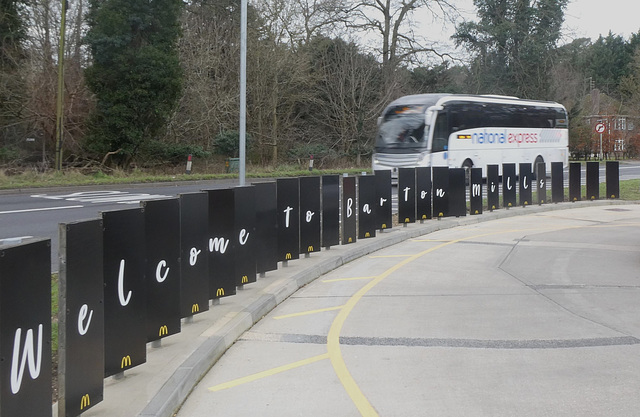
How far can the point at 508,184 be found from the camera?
65.3 feet

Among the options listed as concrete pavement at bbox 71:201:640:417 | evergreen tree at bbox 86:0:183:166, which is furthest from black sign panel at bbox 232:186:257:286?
evergreen tree at bbox 86:0:183:166

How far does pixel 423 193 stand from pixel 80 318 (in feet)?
40.4

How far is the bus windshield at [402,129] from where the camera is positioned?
28.7 meters

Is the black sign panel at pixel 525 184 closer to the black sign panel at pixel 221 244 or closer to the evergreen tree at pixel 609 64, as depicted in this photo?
the black sign panel at pixel 221 244

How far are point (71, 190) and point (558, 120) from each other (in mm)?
23933

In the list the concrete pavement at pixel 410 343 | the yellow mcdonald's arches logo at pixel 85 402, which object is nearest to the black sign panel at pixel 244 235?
the concrete pavement at pixel 410 343

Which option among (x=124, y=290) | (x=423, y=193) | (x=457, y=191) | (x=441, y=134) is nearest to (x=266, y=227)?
(x=124, y=290)

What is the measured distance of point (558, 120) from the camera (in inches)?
1420

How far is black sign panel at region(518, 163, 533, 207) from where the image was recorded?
20108 millimetres

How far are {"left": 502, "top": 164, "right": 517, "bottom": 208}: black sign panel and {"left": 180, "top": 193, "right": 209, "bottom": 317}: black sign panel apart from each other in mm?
13798

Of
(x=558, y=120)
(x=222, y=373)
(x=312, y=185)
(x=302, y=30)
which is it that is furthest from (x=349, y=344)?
(x=302, y=30)

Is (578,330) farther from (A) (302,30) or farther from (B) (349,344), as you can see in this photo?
(A) (302,30)

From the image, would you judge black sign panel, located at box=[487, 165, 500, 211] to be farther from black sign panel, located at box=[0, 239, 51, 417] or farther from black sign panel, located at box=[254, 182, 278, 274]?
black sign panel, located at box=[0, 239, 51, 417]

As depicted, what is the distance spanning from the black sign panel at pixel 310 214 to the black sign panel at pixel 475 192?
7798 mm
